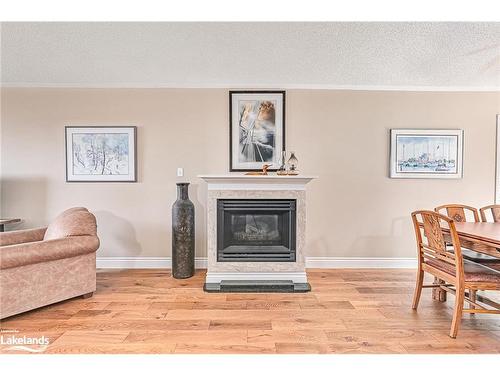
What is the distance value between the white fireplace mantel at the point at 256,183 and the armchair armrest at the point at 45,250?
1.29 m

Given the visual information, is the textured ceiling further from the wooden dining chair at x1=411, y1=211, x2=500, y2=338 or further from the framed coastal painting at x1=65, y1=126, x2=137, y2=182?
the wooden dining chair at x1=411, y1=211, x2=500, y2=338

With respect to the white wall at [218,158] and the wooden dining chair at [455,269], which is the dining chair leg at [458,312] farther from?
the white wall at [218,158]

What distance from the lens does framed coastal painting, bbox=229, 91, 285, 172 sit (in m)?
3.92

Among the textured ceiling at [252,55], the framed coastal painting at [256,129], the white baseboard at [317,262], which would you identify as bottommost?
the white baseboard at [317,262]

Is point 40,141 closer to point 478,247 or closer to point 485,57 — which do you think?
point 478,247

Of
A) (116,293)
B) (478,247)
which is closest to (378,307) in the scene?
(478,247)

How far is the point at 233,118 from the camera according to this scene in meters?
3.93

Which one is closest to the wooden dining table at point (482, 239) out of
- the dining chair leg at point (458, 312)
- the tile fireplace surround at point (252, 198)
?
the dining chair leg at point (458, 312)

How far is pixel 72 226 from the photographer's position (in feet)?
9.62

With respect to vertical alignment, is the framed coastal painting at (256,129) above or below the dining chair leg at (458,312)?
above

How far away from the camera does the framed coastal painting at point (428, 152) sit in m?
3.95

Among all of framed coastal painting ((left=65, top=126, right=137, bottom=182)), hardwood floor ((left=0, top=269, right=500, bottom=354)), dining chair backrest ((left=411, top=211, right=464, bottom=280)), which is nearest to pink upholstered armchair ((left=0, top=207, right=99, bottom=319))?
hardwood floor ((left=0, top=269, right=500, bottom=354))

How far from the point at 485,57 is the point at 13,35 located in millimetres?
4474

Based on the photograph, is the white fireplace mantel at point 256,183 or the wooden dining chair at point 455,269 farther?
the white fireplace mantel at point 256,183
